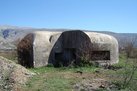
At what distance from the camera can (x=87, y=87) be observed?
14961 millimetres

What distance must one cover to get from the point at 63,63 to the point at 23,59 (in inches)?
127

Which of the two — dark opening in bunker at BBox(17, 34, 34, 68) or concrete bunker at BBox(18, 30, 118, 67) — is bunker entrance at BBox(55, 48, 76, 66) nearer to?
concrete bunker at BBox(18, 30, 118, 67)

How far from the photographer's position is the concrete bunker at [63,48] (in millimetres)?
24969

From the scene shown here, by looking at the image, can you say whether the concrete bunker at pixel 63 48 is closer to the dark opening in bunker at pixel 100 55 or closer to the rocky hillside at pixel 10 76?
the dark opening in bunker at pixel 100 55

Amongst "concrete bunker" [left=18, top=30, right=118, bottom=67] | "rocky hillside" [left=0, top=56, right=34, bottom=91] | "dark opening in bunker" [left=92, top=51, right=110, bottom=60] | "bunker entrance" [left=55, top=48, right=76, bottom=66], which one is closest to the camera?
"rocky hillside" [left=0, top=56, right=34, bottom=91]

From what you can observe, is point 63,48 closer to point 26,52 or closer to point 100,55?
point 100,55

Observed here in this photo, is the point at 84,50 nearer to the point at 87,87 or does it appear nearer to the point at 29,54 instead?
the point at 29,54

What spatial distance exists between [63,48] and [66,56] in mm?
711

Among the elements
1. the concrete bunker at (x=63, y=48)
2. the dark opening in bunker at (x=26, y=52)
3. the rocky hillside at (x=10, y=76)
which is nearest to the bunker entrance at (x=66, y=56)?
the concrete bunker at (x=63, y=48)

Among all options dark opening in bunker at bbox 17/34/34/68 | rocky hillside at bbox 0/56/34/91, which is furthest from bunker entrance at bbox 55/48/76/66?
rocky hillside at bbox 0/56/34/91

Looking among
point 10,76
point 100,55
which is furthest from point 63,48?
point 10,76

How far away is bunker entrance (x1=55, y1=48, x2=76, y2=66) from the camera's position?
2627cm

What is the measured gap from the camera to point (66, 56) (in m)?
26.8

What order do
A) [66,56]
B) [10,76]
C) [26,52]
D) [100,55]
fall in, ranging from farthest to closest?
[66,56] < [100,55] < [26,52] < [10,76]
